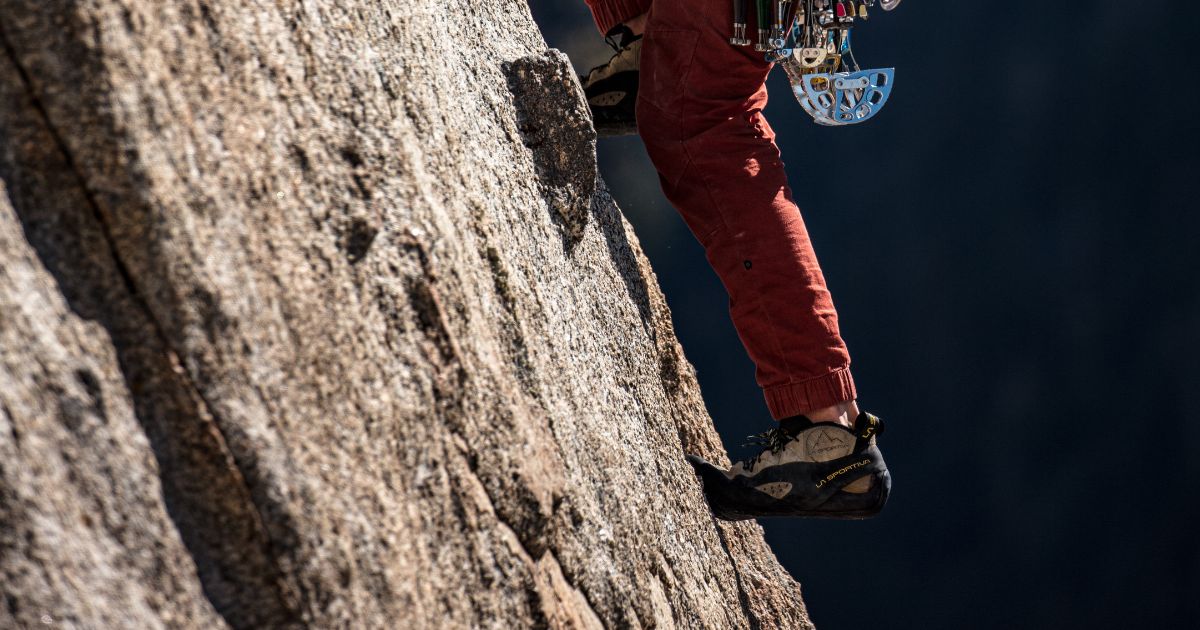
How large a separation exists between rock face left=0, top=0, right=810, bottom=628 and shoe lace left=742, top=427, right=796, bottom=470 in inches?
11.1

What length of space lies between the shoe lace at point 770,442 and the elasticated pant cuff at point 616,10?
528mm

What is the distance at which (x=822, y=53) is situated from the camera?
119 centimetres

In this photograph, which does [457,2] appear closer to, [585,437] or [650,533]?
[585,437]

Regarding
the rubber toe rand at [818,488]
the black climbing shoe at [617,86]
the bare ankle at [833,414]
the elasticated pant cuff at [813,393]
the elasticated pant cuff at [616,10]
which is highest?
the elasticated pant cuff at [616,10]

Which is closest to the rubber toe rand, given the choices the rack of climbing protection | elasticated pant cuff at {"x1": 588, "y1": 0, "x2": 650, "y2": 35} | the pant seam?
the pant seam

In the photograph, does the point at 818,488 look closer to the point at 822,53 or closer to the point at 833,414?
the point at 833,414

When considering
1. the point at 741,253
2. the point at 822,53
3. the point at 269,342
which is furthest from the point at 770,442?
the point at 269,342

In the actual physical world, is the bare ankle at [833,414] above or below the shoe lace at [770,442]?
above

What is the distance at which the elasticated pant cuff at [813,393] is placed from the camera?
111 cm

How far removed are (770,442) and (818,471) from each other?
0.21 ft

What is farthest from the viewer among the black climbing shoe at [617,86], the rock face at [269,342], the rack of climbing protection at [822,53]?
the black climbing shoe at [617,86]

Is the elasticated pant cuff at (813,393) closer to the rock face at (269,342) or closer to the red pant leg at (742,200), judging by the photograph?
the red pant leg at (742,200)

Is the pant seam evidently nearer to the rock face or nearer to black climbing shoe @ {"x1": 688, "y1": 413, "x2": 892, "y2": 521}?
black climbing shoe @ {"x1": 688, "y1": 413, "x2": 892, "y2": 521}

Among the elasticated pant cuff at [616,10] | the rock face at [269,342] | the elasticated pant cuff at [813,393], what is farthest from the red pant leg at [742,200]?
the rock face at [269,342]
